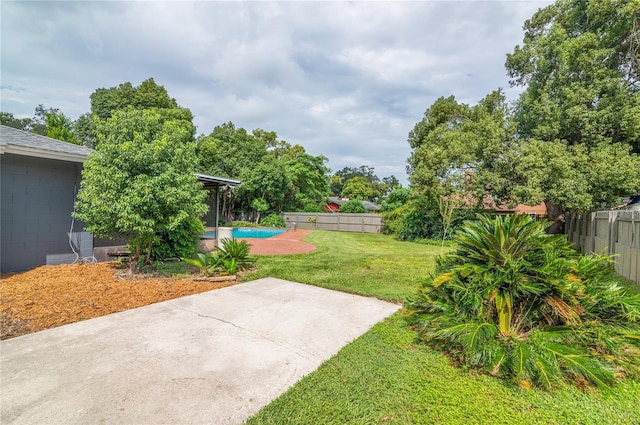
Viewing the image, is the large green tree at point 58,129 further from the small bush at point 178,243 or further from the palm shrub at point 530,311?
the palm shrub at point 530,311

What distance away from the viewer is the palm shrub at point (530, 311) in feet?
8.58

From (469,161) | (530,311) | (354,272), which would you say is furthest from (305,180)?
(530,311)

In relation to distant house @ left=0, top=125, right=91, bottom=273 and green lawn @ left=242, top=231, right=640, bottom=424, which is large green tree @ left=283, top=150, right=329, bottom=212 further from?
green lawn @ left=242, top=231, right=640, bottom=424

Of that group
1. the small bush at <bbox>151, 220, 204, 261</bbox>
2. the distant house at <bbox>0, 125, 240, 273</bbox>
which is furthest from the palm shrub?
the distant house at <bbox>0, 125, 240, 273</bbox>

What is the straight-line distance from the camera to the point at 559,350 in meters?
2.63

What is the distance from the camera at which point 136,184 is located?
5.44 meters

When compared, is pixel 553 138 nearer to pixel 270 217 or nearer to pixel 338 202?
pixel 270 217

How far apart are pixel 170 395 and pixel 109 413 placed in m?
0.40

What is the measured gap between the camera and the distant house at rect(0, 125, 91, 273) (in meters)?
5.73

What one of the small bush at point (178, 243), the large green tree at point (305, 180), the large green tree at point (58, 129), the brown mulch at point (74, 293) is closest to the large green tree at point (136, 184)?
the small bush at point (178, 243)

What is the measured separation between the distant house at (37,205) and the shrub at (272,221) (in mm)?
15416

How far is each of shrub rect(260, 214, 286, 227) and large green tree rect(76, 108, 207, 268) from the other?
1598cm

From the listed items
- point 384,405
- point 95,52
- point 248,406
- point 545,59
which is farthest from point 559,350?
point 545,59

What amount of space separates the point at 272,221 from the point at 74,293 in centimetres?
1772
